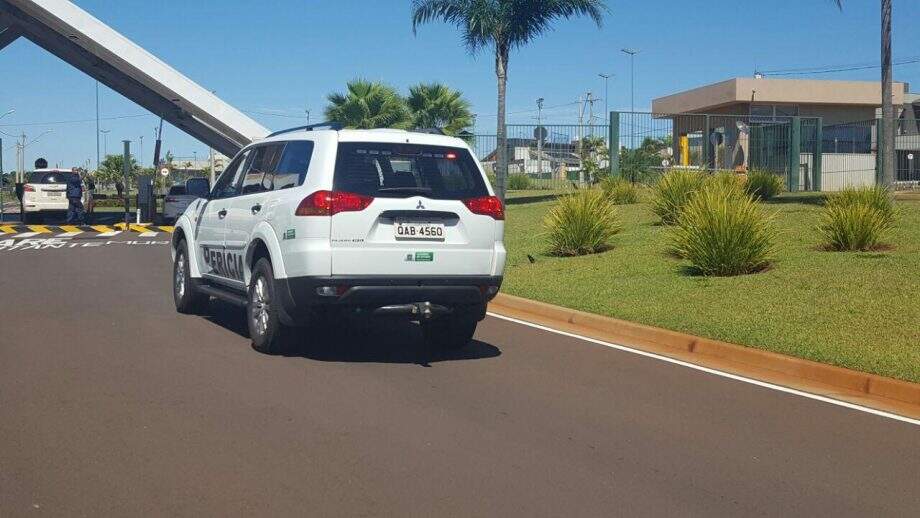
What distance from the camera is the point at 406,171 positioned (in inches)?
377

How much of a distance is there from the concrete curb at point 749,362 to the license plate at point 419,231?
268 cm

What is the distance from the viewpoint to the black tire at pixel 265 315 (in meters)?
9.61

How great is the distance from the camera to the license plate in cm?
927

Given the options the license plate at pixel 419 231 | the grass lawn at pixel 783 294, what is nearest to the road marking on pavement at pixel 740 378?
the grass lawn at pixel 783 294

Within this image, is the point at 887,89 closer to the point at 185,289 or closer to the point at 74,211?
the point at 185,289

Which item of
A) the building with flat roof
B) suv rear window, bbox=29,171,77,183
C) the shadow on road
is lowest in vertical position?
the shadow on road

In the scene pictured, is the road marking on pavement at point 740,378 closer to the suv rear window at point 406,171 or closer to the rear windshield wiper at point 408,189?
the suv rear window at point 406,171

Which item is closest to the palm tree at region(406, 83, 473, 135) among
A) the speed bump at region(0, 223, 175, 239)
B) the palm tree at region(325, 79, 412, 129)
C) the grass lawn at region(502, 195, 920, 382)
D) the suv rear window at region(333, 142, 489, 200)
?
the palm tree at region(325, 79, 412, 129)

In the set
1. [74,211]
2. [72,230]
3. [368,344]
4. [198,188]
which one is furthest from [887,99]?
[74,211]

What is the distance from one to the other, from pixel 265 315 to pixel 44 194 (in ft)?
102

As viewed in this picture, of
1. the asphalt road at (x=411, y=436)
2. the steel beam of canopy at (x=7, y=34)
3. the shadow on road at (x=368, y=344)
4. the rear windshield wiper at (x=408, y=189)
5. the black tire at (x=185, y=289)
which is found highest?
the steel beam of canopy at (x=7, y=34)

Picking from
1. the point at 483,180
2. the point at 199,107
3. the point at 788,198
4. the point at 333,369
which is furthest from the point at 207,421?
the point at 199,107

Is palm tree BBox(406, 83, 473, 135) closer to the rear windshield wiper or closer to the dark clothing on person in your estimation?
the dark clothing on person

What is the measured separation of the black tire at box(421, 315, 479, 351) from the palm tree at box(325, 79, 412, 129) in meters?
32.8
